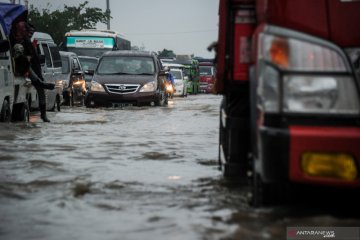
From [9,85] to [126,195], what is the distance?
24.7 feet

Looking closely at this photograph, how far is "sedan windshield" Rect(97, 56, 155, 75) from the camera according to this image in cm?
2220

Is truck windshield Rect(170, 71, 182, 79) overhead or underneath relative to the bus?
underneath

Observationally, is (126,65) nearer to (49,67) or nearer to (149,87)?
(149,87)

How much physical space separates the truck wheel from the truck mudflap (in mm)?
9353

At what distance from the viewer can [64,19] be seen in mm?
63562

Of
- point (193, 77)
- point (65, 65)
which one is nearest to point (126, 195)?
point (65, 65)

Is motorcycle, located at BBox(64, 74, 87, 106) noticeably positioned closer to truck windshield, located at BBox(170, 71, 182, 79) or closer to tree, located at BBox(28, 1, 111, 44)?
truck windshield, located at BBox(170, 71, 182, 79)

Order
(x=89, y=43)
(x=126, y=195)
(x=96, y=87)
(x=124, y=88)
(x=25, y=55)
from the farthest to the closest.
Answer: (x=89, y=43) → (x=96, y=87) → (x=124, y=88) → (x=25, y=55) → (x=126, y=195)

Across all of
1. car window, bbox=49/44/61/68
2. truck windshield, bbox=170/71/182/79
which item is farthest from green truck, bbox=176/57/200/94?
car window, bbox=49/44/61/68

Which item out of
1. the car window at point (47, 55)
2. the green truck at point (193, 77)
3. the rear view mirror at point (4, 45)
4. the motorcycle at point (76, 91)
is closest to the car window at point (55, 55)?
the car window at point (47, 55)

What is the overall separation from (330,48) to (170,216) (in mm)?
1639

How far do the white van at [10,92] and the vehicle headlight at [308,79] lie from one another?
27.4 ft

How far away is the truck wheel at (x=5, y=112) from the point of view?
12.9m

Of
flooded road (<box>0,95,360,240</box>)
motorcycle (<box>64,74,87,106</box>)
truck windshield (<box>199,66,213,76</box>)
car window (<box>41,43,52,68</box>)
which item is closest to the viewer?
flooded road (<box>0,95,360,240</box>)
